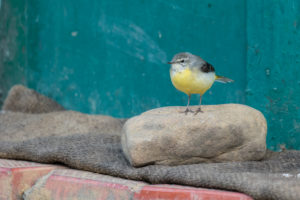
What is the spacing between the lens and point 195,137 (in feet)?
9.02

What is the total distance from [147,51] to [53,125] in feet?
3.69

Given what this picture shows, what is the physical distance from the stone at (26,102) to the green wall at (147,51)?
0.26 meters

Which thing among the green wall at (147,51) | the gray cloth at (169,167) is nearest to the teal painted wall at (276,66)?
the green wall at (147,51)

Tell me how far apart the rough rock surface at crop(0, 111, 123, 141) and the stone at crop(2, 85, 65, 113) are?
292 millimetres

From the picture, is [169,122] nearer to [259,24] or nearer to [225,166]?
[225,166]

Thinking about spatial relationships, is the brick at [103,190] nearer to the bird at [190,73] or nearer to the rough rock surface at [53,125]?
the bird at [190,73]

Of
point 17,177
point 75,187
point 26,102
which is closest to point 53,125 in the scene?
point 26,102

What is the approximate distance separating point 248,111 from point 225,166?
1.51ft

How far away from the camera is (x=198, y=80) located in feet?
9.98

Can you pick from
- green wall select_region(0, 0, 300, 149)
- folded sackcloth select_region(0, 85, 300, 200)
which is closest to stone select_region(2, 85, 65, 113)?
green wall select_region(0, 0, 300, 149)

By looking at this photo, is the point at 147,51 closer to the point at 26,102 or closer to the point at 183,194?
the point at 26,102

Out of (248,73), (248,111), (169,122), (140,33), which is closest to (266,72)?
(248,73)

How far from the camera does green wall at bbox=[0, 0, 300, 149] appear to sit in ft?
11.1

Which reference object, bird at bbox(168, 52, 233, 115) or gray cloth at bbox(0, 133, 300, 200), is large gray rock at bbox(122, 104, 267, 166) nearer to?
gray cloth at bbox(0, 133, 300, 200)
